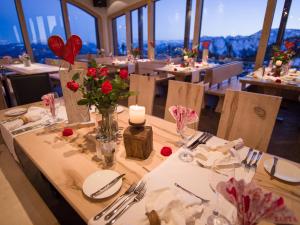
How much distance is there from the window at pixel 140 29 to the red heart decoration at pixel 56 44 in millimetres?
5672

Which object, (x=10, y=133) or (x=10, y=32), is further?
(x=10, y=32)

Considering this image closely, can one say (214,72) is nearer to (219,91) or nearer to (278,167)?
(219,91)

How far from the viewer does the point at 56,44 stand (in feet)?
3.37

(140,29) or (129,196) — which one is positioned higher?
(140,29)

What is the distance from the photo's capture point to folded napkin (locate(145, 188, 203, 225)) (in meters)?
0.63

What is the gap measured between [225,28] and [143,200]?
5.05 m

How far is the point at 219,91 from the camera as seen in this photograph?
3.09m

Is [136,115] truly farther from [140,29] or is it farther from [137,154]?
[140,29]

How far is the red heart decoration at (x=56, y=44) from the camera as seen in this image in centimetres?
101

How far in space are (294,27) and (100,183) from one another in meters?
4.59

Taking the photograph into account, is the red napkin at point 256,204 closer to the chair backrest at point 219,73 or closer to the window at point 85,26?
the chair backrest at point 219,73

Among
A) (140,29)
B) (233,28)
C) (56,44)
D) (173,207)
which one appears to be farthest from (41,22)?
(173,207)

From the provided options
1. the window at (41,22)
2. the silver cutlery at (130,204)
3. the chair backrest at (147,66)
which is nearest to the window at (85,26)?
the window at (41,22)

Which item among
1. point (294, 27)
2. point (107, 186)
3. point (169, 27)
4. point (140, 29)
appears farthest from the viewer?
point (140, 29)
